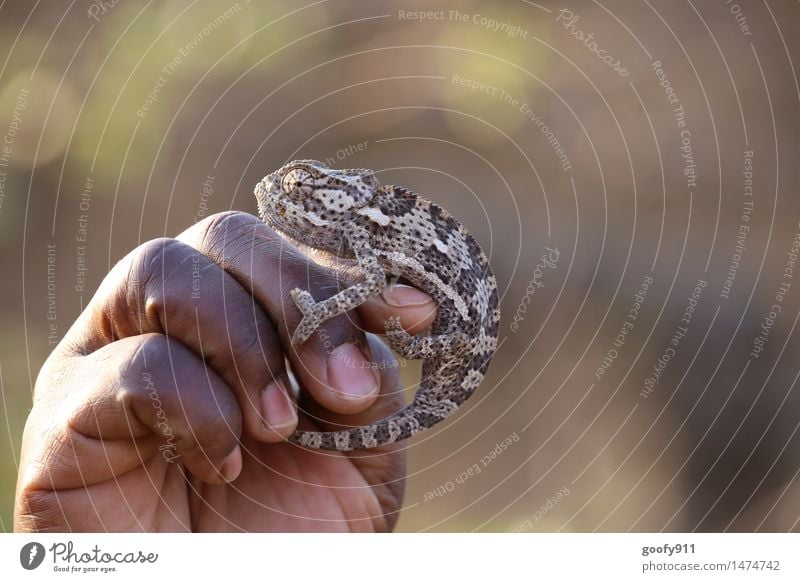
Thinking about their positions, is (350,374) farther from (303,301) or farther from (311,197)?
(311,197)

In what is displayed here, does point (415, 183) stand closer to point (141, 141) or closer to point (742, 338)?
point (141, 141)

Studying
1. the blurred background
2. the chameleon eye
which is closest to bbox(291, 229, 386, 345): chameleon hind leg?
the chameleon eye

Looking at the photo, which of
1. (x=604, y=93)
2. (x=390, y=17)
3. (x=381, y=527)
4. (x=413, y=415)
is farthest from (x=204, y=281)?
(x=604, y=93)

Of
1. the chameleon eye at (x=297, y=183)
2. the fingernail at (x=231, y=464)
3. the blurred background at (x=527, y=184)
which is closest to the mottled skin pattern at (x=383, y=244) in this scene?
the chameleon eye at (x=297, y=183)

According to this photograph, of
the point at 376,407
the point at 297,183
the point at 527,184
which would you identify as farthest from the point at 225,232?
the point at 527,184

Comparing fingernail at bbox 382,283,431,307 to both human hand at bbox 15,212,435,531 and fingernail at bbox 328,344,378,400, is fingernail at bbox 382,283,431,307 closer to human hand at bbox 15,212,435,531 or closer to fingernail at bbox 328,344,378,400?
human hand at bbox 15,212,435,531

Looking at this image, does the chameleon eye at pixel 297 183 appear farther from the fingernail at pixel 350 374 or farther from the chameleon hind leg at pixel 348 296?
the fingernail at pixel 350 374
